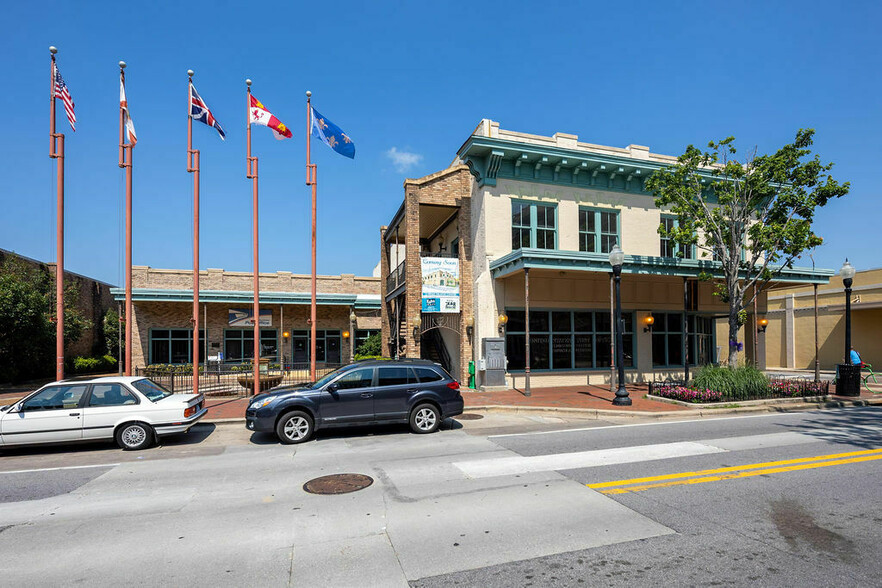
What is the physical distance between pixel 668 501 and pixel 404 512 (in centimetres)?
335

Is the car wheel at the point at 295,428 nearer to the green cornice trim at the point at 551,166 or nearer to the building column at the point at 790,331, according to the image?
the green cornice trim at the point at 551,166

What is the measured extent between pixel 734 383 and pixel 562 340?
21.2 feet

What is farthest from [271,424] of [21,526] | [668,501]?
[668,501]

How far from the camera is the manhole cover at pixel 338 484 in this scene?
6.93m

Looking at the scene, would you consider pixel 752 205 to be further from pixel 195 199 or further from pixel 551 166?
pixel 195 199

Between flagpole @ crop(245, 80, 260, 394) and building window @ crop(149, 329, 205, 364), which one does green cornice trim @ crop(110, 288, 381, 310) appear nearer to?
building window @ crop(149, 329, 205, 364)

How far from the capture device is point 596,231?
66.2 ft

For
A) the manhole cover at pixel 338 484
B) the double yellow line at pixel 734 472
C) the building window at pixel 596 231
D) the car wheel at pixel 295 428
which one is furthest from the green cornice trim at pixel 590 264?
the manhole cover at pixel 338 484

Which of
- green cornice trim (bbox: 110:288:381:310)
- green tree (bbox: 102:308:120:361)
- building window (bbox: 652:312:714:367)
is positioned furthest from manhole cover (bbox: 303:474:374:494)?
green tree (bbox: 102:308:120:361)

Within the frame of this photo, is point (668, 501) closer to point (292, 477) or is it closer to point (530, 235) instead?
point (292, 477)

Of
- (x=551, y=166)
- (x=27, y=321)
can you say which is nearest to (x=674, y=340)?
(x=551, y=166)

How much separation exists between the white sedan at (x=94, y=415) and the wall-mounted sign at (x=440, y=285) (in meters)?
10.1

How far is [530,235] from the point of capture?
19.4 m

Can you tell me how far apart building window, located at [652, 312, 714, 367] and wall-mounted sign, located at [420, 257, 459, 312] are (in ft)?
29.2
